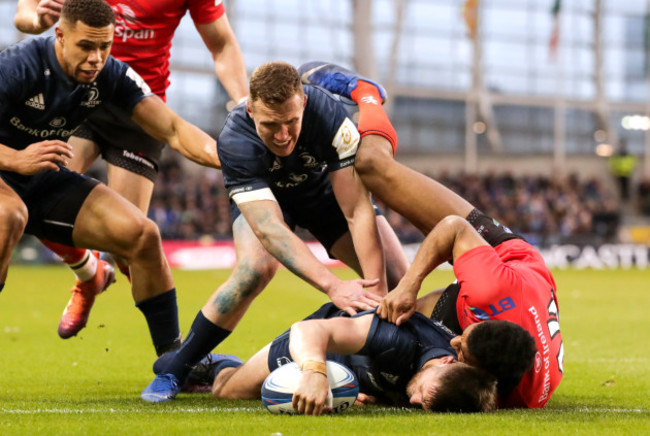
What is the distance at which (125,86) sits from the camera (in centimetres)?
577

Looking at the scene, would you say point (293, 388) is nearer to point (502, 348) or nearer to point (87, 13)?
point (502, 348)

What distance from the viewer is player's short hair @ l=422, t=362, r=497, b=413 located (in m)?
4.37

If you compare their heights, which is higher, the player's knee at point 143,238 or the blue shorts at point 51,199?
the blue shorts at point 51,199

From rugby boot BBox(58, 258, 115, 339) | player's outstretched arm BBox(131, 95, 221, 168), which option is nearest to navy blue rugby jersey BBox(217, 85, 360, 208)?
player's outstretched arm BBox(131, 95, 221, 168)

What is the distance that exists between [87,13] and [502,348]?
9.53ft

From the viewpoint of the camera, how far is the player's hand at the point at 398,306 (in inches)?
185

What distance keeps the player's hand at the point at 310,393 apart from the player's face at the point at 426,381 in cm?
53

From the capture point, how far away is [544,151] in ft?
120

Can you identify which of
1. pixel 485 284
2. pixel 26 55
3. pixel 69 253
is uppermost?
pixel 26 55

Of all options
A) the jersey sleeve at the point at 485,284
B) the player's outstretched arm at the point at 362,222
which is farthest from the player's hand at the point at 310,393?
the player's outstretched arm at the point at 362,222

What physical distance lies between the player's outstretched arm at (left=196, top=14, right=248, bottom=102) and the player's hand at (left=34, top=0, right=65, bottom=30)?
1398 mm

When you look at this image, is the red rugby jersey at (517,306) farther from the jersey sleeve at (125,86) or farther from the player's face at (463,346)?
the jersey sleeve at (125,86)

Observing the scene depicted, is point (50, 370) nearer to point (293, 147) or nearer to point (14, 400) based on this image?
point (14, 400)

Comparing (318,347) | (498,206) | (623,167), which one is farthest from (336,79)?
(623,167)
